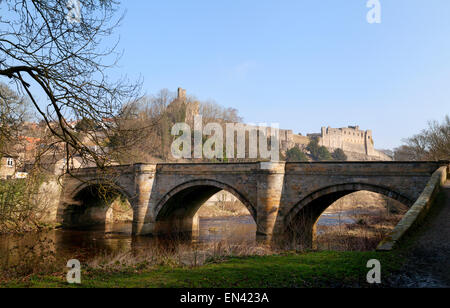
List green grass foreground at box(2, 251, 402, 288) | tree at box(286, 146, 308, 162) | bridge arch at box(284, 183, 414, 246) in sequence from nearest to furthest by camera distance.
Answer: green grass foreground at box(2, 251, 402, 288) → bridge arch at box(284, 183, 414, 246) → tree at box(286, 146, 308, 162)

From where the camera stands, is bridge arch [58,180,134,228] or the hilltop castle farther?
the hilltop castle

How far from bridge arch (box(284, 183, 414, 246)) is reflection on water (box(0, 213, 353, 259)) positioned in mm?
2473

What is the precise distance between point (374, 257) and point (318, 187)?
9.74 meters

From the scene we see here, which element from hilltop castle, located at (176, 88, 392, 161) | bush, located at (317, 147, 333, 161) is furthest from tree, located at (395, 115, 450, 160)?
hilltop castle, located at (176, 88, 392, 161)

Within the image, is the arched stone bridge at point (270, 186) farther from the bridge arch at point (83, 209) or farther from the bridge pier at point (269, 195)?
the bridge arch at point (83, 209)

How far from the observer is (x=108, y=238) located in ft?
67.5

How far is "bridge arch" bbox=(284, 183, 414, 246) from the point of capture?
47.9ft

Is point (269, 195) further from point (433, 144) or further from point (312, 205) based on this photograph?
point (433, 144)

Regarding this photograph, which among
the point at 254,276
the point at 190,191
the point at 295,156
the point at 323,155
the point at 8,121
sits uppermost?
the point at 323,155

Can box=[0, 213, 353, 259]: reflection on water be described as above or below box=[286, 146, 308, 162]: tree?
below

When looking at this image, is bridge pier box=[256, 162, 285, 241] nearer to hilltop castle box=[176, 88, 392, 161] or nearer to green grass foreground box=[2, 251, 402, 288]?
green grass foreground box=[2, 251, 402, 288]

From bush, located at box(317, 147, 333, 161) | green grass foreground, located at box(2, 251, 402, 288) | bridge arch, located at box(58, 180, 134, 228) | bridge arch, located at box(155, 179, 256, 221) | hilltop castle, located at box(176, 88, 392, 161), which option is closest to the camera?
green grass foreground, located at box(2, 251, 402, 288)

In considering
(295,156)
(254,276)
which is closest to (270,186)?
(254,276)

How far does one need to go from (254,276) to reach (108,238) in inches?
668
